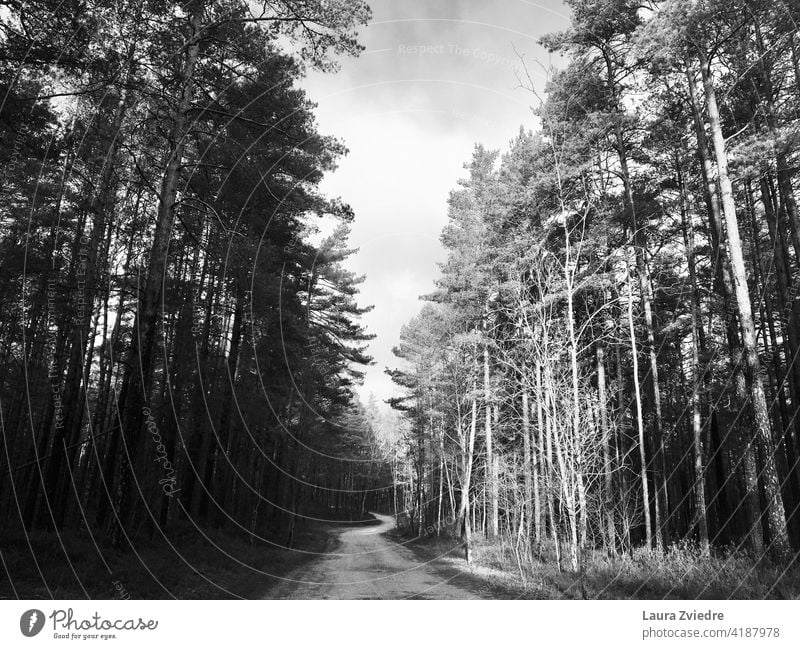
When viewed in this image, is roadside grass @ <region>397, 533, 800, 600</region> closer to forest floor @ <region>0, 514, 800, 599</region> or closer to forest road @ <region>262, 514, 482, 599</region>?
forest floor @ <region>0, 514, 800, 599</region>

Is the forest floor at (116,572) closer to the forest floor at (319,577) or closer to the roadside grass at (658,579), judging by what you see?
the forest floor at (319,577)

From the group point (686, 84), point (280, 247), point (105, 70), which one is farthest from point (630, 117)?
point (105, 70)

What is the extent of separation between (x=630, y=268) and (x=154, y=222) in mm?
13648

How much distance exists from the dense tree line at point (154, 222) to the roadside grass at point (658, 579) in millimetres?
7060

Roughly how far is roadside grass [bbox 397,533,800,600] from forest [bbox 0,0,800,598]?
0.08 m

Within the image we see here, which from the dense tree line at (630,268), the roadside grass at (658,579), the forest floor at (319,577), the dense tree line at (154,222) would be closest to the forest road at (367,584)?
the forest floor at (319,577)

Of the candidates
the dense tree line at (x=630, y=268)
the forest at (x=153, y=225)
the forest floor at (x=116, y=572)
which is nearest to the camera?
the forest floor at (x=116, y=572)

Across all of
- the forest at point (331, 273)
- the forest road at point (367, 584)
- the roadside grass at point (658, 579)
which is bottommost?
the forest road at point (367, 584)

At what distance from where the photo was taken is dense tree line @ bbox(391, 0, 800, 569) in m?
9.03

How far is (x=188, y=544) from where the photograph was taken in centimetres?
1215

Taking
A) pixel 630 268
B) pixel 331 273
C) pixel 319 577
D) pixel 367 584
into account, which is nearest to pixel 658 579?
pixel 367 584

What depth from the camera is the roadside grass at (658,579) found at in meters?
7.04

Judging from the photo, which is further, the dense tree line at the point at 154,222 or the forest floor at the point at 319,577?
the dense tree line at the point at 154,222

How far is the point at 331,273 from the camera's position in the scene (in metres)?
24.5
